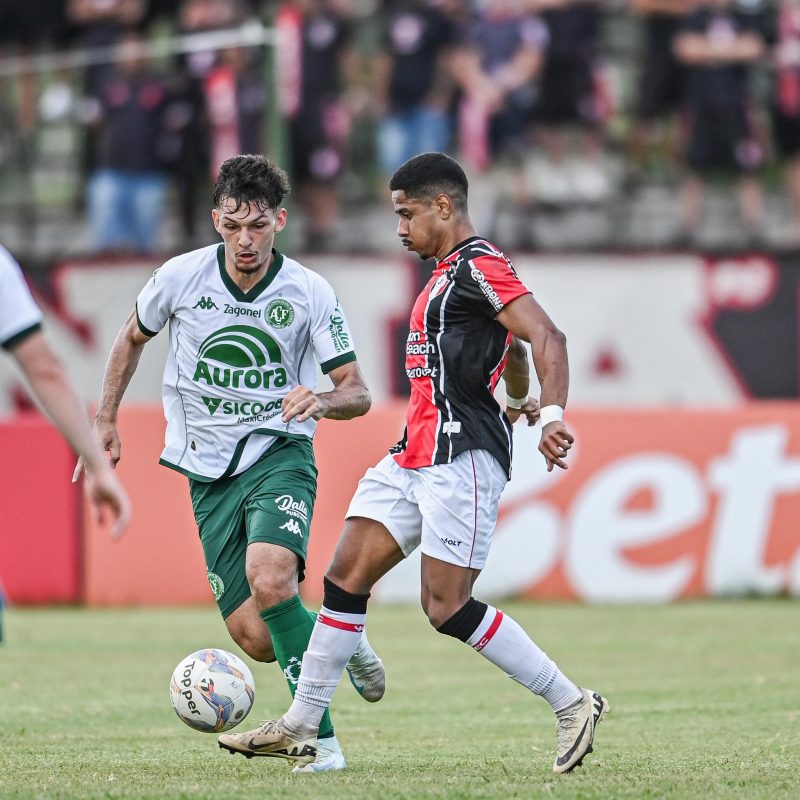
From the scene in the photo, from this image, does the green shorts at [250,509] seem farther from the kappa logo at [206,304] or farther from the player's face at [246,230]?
the player's face at [246,230]

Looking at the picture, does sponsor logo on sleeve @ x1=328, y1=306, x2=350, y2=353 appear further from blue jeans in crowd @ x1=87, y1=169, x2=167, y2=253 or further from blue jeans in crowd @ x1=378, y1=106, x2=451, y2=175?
blue jeans in crowd @ x1=87, y1=169, x2=167, y2=253

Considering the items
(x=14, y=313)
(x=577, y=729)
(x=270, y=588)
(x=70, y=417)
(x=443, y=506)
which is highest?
(x=14, y=313)

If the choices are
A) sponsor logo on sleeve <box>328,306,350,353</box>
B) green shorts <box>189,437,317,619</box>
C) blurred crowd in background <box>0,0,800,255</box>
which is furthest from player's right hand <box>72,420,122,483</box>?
blurred crowd in background <box>0,0,800,255</box>

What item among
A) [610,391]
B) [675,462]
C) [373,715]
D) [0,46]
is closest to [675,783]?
[373,715]

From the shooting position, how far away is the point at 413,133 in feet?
55.2

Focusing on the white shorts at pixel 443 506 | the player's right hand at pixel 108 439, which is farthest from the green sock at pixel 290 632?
the player's right hand at pixel 108 439

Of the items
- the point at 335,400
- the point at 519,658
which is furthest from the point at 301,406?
the point at 519,658

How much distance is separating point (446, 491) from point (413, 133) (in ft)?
35.4

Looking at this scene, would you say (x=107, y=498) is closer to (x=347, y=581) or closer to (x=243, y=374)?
(x=347, y=581)

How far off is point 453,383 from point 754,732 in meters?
2.44

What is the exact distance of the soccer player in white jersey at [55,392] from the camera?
4945 mm

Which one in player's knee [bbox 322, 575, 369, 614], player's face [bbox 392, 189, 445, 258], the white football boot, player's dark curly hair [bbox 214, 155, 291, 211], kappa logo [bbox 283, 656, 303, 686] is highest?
player's dark curly hair [bbox 214, 155, 291, 211]

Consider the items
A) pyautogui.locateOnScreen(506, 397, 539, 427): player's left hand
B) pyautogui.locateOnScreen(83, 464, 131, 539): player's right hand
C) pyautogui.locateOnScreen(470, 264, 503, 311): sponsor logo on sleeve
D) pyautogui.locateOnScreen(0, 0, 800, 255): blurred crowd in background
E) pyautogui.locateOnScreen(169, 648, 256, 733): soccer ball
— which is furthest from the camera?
pyautogui.locateOnScreen(0, 0, 800, 255): blurred crowd in background

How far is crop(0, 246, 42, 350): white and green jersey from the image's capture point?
5.11 metres
